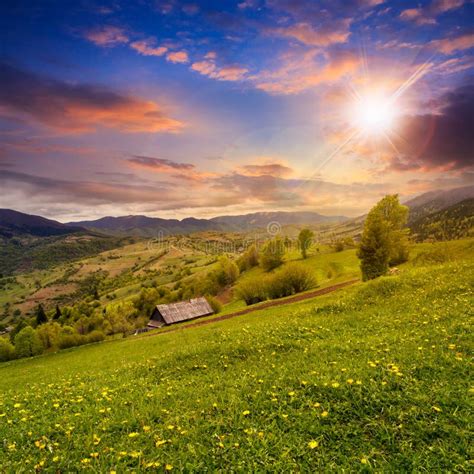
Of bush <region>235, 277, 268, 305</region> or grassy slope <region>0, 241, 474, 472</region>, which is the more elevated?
grassy slope <region>0, 241, 474, 472</region>

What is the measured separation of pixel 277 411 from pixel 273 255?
119818 millimetres

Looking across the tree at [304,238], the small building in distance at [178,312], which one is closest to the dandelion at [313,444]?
the small building in distance at [178,312]

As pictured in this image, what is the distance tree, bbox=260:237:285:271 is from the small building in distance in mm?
42840

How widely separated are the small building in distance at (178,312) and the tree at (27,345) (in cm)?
3104

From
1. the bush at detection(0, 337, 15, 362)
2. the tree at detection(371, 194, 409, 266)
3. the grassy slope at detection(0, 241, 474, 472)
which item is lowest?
the bush at detection(0, 337, 15, 362)

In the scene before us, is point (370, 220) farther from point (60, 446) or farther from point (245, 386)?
point (60, 446)

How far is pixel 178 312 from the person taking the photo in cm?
8600

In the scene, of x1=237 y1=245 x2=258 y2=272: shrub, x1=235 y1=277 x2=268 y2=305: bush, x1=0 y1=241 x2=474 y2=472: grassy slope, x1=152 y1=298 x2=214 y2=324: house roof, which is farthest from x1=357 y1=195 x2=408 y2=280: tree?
x1=237 y1=245 x2=258 y2=272: shrub

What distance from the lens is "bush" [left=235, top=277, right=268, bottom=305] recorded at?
255 ft

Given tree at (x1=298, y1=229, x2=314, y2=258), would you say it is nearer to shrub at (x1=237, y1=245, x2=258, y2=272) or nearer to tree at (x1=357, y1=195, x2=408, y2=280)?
shrub at (x1=237, y1=245, x2=258, y2=272)

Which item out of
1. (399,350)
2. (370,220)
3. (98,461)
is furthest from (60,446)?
(370,220)

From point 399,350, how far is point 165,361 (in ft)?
38.1

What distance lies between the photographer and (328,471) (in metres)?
6.18

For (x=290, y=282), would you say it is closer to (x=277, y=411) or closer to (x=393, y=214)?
(x=393, y=214)
